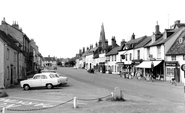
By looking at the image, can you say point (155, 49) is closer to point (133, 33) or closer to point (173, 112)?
point (133, 33)

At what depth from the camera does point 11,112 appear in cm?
1148

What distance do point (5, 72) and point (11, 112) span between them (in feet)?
45.7

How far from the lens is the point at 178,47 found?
3155 cm

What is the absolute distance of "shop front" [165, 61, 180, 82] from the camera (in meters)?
29.8

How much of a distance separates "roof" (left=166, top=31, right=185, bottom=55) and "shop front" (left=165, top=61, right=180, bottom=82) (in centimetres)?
152

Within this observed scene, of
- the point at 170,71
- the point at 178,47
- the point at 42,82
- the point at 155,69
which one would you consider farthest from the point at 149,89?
the point at 155,69

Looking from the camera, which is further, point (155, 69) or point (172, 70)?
point (155, 69)

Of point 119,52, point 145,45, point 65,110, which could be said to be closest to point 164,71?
point 145,45

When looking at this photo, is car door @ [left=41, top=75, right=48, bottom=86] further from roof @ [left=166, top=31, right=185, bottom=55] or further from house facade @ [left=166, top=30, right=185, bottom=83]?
roof @ [left=166, top=31, right=185, bottom=55]

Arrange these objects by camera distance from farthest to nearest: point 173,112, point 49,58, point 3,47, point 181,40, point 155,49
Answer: point 49,58 < point 155,49 < point 181,40 < point 3,47 < point 173,112

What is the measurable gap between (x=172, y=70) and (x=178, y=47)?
3.53 metres

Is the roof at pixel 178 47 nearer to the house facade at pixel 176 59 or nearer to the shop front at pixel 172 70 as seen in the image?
the house facade at pixel 176 59

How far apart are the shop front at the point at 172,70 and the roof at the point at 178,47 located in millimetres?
1518

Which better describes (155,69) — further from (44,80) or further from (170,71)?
(44,80)
